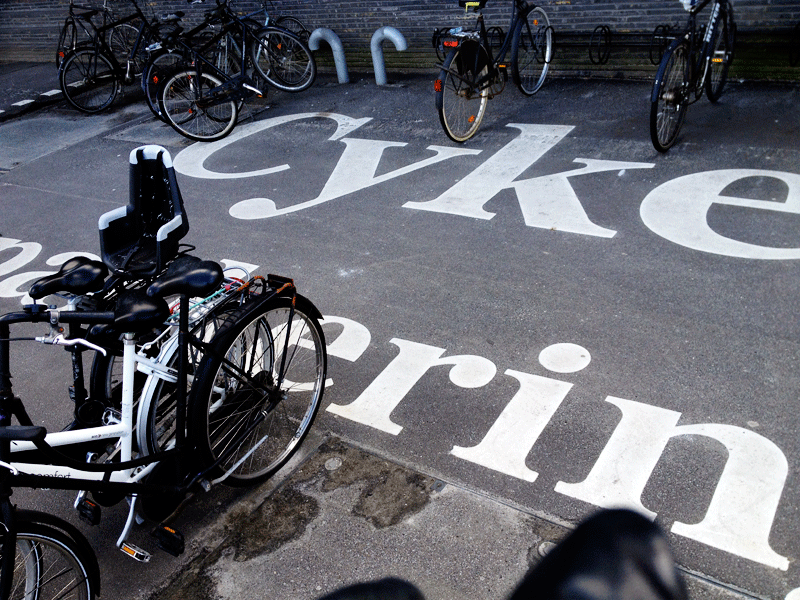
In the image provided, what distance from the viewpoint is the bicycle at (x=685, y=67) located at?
19.3 feet

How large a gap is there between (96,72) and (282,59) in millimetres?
3040

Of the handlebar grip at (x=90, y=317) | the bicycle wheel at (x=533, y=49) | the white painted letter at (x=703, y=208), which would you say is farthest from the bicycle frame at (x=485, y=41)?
the handlebar grip at (x=90, y=317)

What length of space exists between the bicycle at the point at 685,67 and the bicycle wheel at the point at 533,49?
1997 mm

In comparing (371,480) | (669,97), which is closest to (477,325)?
(371,480)

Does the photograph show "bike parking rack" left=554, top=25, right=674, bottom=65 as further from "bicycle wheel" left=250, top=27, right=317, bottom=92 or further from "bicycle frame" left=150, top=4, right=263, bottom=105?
"bicycle frame" left=150, top=4, right=263, bottom=105

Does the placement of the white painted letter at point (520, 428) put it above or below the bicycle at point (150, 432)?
below

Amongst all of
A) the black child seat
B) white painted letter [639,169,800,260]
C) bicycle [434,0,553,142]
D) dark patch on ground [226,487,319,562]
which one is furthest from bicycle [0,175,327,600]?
bicycle [434,0,553,142]

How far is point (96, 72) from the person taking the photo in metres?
10.4

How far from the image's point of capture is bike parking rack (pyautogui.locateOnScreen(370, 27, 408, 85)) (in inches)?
349

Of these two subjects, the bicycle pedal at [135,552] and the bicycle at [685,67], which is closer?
the bicycle pedal at [135,552]

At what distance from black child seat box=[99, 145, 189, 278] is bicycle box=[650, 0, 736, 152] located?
405 cm

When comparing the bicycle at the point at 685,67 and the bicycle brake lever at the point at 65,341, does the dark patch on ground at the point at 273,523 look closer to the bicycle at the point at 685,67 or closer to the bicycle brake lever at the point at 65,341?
the bicycle brake lever at the point at 65,341

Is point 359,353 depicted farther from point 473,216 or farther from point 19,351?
point 19,351

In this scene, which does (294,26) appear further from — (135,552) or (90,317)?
(135,552)
